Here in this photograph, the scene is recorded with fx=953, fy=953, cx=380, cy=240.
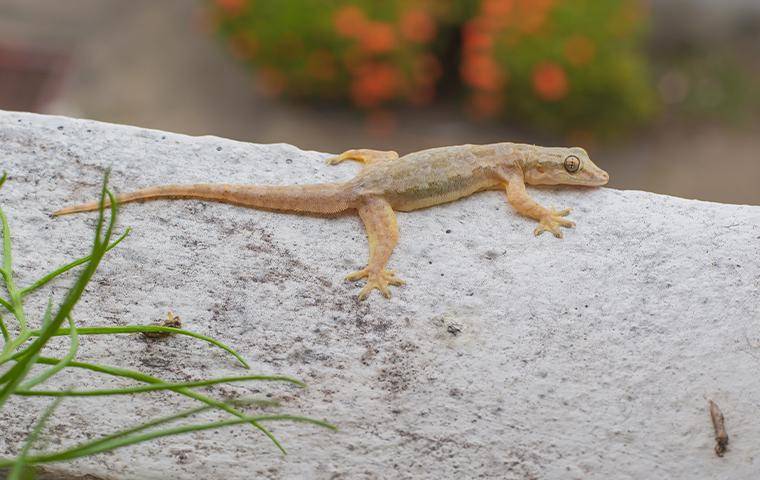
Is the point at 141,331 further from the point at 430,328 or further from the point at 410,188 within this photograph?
the point at 410,188

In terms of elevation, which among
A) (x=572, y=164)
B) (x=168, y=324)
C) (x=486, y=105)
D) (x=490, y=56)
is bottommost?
(x=168, y=324)

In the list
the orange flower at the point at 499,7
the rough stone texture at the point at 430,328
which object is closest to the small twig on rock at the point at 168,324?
the rough stone texture at the point at 430,328

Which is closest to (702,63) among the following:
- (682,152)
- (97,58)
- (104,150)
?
(682,152)

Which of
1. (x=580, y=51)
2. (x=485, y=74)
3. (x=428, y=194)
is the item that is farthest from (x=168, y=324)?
(x=580, y=51)

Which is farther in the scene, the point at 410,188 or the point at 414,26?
the point at 414,26

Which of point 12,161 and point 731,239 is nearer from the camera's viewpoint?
point 731,239

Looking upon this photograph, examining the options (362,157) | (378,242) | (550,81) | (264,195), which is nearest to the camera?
(378,242)

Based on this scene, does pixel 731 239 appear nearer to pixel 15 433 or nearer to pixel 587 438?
pixel 587 438
